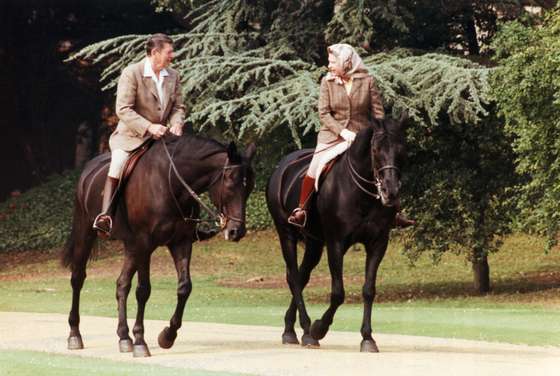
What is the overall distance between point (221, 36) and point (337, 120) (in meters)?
13.1

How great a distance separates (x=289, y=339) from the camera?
15.2 metres

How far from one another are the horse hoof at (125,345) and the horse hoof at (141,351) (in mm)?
363

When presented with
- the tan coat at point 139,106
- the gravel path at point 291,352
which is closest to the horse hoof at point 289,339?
the gravel path at point 291,352

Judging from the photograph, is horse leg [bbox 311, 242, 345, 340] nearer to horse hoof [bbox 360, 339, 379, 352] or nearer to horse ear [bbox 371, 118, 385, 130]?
horse hoof [bbox 360, 339, 379, 352]

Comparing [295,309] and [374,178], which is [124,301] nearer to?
[295,309]

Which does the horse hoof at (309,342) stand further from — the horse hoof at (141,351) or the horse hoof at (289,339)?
the horse hoof at (141,351)

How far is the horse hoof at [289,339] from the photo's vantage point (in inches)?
597

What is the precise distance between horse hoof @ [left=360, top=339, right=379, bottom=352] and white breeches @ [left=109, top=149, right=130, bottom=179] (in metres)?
3.06

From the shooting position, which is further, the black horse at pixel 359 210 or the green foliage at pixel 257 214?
the green foliage at pixel 257 214

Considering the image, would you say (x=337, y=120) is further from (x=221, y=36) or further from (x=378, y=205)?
(x=221, y=36)

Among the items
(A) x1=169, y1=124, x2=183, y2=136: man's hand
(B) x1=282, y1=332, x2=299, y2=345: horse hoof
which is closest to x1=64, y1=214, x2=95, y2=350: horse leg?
(A) x1=169, y1=124, x2=183, y2=136: man's hand

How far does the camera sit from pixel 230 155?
1361 cm

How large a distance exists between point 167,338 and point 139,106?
247 centimetres

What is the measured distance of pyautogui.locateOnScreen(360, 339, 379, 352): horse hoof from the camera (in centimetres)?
1376
